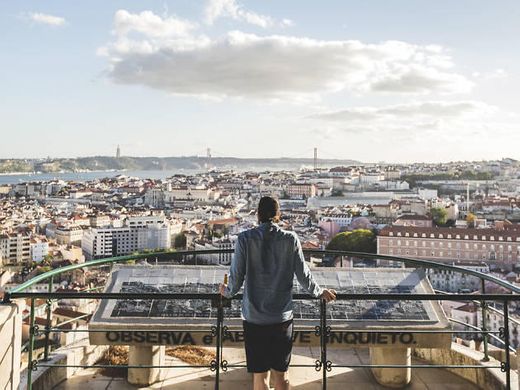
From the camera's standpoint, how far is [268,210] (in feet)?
5.74

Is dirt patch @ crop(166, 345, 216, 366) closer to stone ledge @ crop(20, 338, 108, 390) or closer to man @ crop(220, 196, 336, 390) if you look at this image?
stone ledge @ crop(20, 338, 108, 390)

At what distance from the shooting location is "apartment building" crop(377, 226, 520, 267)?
4134 cm

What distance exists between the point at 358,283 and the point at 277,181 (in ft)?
341

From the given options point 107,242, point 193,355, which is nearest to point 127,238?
point 107,242

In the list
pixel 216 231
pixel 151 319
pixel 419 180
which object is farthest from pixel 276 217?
pixel 419 180

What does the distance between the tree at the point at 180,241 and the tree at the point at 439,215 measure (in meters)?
25.4

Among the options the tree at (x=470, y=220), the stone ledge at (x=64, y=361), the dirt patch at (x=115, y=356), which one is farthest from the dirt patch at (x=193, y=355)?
the tree at (x=470, y=220)

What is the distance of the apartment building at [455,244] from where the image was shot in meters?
41.3

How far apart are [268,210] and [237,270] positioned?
219 millimetres

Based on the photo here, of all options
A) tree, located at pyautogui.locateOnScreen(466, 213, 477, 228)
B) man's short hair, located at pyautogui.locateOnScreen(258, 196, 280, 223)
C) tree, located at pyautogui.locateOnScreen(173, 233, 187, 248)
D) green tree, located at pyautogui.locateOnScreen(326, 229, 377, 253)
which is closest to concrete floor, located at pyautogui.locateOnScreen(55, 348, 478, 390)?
man's short hair, located at pyautogui.locateOnScreen(258, 196, 280, 223)

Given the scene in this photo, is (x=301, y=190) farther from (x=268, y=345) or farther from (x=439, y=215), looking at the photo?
(x=268, y=345)

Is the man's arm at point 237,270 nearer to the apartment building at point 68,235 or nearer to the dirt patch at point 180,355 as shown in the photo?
the dirt patch at point 180,355

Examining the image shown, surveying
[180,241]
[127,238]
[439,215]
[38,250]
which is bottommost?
[180,241]

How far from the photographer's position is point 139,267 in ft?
9.55
